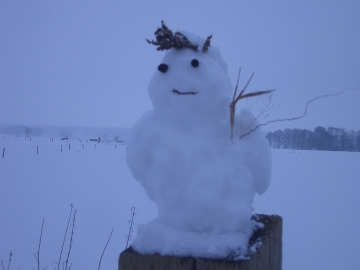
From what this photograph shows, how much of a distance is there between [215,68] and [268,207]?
15.2ft

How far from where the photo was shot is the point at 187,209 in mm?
1086

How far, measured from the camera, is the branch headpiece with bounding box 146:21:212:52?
3.74 ft

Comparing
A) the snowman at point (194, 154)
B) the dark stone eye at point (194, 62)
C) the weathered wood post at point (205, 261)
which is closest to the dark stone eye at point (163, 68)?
the snowman at point (194, 154)

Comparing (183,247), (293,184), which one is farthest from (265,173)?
(293,184)

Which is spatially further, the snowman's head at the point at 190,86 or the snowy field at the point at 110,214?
the snowy field at the point at 110,214

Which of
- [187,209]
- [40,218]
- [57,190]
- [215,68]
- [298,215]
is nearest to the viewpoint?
[187,209]

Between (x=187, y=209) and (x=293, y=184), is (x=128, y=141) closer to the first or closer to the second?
(x=187, y=209)

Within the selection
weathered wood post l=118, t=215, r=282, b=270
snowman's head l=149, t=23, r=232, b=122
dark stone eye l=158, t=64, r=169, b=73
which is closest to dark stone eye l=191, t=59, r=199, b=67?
snowman's head l=149, t=23, r=232, b=122

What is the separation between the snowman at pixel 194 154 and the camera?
1.08m

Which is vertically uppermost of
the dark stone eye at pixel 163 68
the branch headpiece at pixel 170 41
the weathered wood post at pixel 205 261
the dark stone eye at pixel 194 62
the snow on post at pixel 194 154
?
the branch headpiece at pixel 170 41

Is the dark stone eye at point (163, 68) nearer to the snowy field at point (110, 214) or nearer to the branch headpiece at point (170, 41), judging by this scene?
the branch headpiece at point (170, 41)

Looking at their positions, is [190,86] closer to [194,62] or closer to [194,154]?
[194,62]

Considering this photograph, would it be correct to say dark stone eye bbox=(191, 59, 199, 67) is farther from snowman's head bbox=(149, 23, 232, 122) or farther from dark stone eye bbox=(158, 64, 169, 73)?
dark stone eye bbox=(158, 64, 169, 73)

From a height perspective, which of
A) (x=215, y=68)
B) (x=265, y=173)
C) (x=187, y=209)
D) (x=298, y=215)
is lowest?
(x=298, y=215)
